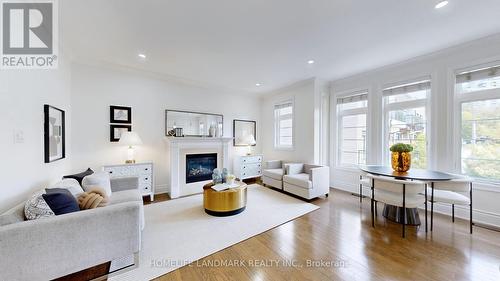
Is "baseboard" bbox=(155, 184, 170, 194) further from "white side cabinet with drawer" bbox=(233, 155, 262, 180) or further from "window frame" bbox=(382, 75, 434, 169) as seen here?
"window frame" bbox=(382, 75, 434, 169)

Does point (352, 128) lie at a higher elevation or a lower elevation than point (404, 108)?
lower

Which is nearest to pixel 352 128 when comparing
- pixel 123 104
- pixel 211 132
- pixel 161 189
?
pixel 211 132

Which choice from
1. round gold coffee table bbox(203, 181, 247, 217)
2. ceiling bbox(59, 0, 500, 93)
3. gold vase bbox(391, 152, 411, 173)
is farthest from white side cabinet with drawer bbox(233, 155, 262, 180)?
gold vase bbox(391, 152, 411, 173)

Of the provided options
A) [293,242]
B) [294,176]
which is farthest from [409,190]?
[294,176]

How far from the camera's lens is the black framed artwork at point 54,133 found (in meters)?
2.31

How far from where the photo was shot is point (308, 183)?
3.61 meters

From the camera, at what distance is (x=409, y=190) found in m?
2.30

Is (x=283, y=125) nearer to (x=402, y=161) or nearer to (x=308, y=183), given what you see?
(x=308, y=183)

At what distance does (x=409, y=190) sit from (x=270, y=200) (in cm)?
220

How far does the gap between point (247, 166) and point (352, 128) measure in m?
2.88

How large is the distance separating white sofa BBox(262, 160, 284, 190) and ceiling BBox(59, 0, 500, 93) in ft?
7.88

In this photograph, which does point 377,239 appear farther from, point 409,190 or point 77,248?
point 77,248

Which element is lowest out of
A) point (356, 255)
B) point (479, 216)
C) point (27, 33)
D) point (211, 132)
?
point (356, 255)

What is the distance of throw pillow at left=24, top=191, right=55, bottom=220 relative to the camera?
1495 mm
